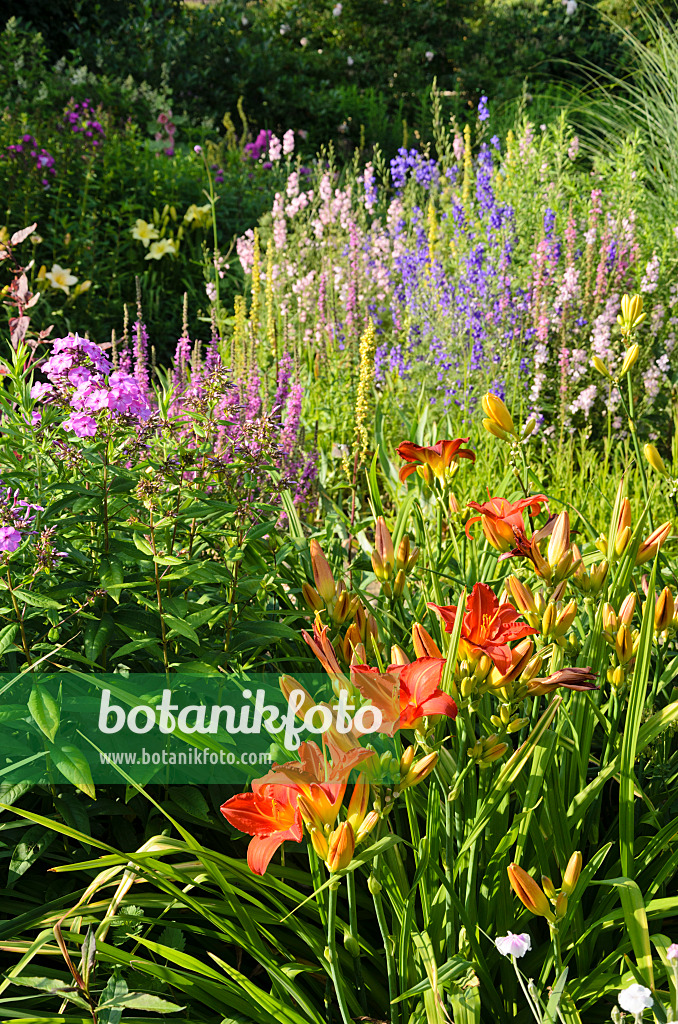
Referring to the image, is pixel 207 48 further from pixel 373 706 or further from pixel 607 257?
pixel 373 706

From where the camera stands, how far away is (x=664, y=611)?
1267 mm

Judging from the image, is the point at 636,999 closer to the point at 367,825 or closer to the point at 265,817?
the point at 367,825

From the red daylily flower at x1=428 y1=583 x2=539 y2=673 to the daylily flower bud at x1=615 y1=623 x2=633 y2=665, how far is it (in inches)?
7.8

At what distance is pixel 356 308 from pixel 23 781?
258 cm

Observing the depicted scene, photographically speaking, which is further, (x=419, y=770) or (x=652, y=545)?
(x=652, y=545)

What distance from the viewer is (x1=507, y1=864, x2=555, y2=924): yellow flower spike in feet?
3.03

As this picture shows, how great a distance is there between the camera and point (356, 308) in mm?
3490

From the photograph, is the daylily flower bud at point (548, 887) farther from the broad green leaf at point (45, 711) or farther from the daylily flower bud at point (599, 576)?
the broad green leaf at point (45, 711)

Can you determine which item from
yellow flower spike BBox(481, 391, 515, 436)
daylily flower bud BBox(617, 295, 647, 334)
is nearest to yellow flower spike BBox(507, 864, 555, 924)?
yellow flower spike BBox(481, 391, 515, 436)

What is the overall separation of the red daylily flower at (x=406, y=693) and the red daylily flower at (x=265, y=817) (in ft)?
0.47

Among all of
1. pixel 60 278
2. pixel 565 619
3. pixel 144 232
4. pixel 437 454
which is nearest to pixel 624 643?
pixel 565 619

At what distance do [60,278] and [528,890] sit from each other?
449 cm

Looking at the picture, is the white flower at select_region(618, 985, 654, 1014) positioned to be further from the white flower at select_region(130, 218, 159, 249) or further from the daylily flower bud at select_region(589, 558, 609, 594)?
the white flower at select_region(130, 218, 159, 249)

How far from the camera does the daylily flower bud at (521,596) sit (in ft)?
3.83
